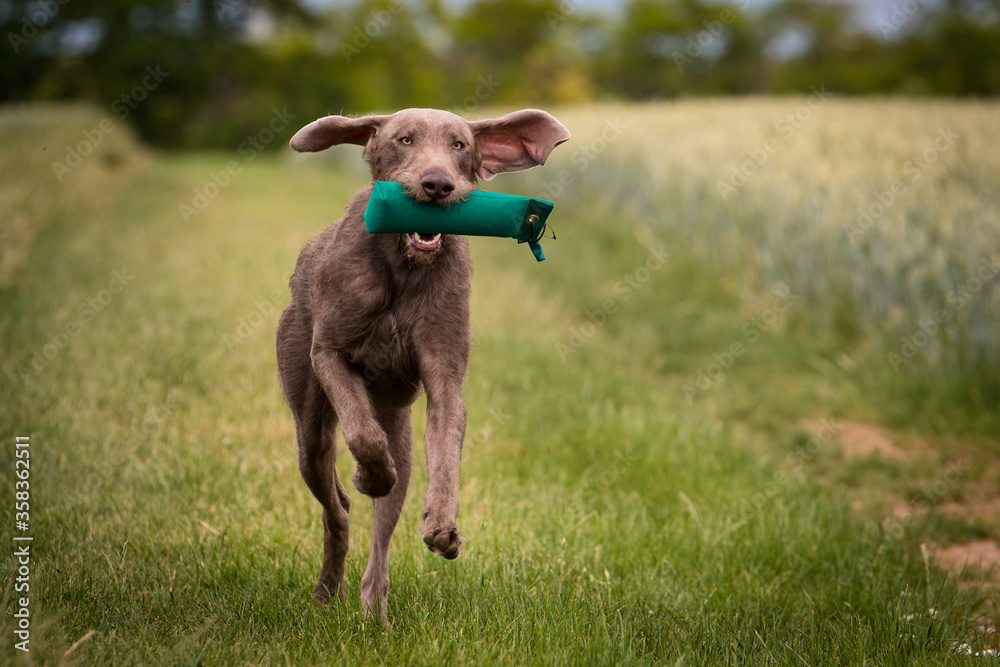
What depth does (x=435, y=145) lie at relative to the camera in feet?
10.0

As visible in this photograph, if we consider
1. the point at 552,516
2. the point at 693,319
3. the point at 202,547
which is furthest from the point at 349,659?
the point at 693,319

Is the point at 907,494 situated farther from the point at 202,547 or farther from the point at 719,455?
the point at 202,547

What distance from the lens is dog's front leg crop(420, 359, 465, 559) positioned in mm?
2688

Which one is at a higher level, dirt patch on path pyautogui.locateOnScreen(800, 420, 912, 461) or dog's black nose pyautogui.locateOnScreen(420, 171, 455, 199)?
dog's black nose pyautogui.locateOnScreen(420, 171, 455, 199)

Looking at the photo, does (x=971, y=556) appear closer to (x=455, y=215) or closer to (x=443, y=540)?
(x=443, y=540)

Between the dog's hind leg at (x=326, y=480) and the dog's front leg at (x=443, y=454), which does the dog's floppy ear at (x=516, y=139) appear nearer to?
the dog's front leg at (x=443, y=454)

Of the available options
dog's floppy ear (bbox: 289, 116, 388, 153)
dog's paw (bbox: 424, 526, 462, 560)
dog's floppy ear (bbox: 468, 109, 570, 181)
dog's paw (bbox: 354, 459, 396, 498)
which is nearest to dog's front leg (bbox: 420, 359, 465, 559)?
dog's paw (bbox: 424, 526, 462, 560)

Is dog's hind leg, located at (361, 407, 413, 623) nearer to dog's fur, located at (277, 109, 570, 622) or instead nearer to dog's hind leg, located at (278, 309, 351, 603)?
dog's fur, located at (277, 109, 570, 622)

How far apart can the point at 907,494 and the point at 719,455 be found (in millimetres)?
1286

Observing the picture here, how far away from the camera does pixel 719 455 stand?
562cm

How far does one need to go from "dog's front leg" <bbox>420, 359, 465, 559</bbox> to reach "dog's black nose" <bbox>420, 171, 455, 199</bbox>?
58 centimetres

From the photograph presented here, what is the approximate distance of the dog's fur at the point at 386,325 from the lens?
286cm

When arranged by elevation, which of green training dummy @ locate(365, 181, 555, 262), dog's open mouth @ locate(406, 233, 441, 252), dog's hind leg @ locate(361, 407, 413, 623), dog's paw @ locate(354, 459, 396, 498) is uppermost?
green training dummy @ locate(365, 181, 555, 262)

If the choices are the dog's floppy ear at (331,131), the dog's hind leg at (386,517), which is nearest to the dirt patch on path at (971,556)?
the dog's hind leg at (386,517)
